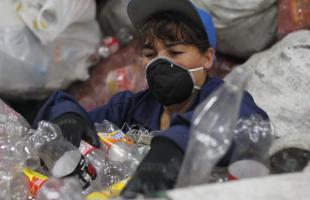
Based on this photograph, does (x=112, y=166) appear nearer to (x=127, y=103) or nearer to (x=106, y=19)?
(x=127, y=103)

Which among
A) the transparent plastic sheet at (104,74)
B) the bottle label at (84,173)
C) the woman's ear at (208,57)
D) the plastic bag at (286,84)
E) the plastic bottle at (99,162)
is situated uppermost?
the woman's ear at (208,57)

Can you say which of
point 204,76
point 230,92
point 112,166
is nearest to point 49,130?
point 112,166

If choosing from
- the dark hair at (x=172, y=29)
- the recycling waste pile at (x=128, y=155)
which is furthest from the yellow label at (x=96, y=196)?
the dark hair at (x=172, y=29)

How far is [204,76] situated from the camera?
59.3 inches

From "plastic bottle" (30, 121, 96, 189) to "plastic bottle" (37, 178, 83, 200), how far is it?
0.03 meters

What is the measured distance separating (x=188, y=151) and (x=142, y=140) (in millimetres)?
491

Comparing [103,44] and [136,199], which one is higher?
[136,199]

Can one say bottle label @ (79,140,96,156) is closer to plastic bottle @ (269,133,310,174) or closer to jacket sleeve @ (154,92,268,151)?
jacket sleeve @ (154,92,268,151)

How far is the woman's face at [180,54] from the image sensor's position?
143cm

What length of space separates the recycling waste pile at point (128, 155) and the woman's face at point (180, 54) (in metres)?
0.22

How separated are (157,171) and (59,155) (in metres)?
0.39

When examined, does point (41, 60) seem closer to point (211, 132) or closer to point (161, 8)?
point (161, 8)

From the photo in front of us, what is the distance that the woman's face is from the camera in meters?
1.43

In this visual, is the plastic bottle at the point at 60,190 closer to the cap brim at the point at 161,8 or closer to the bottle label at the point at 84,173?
the bottle label at the point at 84,173
